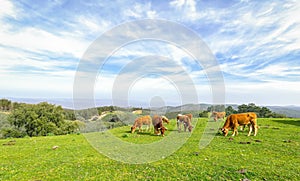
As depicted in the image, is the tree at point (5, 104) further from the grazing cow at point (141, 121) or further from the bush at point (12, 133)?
the grazing cow at point (141, 121)

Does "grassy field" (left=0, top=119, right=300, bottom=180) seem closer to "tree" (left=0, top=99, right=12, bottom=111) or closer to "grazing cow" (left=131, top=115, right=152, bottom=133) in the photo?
"grazing cow" (left=131, top=115, right=152, bottom=133)

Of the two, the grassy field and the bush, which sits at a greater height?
the grassy field

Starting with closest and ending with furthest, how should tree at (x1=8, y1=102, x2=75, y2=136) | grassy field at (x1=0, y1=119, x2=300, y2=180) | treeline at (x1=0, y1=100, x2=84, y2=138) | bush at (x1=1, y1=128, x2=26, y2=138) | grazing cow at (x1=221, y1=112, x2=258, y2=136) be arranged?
1. grassy field at (x1=0, y1=119, x2=300, y2=180)
2. grazing cow at (x1=221, y1=112, x2=258, y2=136)
3. bush at (x1=1, y1=128, x2=26, y2=138)
4. treeline at (x1=0, y1=100, x2=84, y2=138)
5. tree at (x1=8, y1=102, x2=75, y2=136)

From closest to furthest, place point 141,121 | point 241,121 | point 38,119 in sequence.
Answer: point 241,121 < point 141,121 < point 38,119

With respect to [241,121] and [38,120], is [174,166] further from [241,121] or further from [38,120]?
[38,120]

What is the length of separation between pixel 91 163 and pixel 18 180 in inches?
136

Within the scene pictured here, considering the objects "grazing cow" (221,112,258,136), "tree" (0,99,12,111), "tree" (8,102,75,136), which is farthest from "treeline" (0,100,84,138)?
"grazing cow" (221,112,258,136)

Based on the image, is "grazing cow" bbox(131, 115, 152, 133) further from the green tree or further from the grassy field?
the green tree

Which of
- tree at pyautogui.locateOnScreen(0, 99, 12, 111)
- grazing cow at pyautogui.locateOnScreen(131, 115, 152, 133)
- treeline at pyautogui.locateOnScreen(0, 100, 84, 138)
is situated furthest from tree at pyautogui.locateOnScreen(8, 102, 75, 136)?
tree at pyautogui.locateOnScreen(0, 99, 12, 111)

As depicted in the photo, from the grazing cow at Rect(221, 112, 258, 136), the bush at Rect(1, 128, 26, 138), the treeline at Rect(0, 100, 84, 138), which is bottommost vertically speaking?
the bush at Rect(1, 128, 26, 138)

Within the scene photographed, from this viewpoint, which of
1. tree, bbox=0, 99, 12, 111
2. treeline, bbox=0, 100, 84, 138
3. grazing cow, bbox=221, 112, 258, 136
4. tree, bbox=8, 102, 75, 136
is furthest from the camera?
tree, bbox=0, 99, 12, 111

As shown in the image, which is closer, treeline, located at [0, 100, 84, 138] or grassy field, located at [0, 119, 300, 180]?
grassy field, located at [0, 119, 300, 180]

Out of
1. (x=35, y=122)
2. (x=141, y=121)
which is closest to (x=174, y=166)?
(x=141, y=121)

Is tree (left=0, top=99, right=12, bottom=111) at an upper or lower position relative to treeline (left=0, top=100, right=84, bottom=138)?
upper
